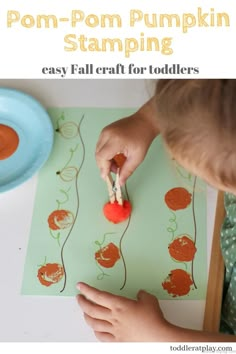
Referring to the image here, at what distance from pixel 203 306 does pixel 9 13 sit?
0.49 m

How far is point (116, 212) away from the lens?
644 mm

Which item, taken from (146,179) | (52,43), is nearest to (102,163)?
(146,179)

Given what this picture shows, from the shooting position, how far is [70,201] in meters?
0.67

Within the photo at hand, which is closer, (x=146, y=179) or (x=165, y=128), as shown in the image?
(x=165, y=128)

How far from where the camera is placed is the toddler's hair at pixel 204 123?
45 centimetres

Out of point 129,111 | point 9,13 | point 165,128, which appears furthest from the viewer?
point 129,111

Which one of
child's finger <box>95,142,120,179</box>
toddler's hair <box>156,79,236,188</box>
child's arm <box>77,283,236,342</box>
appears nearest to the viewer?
toddler's hair <box>156,79,236,188</box>

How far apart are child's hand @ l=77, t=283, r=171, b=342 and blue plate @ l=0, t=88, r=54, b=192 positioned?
0.70 feet

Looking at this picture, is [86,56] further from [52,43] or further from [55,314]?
[55,314]

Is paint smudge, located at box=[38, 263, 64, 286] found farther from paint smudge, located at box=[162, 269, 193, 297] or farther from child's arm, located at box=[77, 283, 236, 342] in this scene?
paint smudge, located at box=[162, 269, 193, 297]

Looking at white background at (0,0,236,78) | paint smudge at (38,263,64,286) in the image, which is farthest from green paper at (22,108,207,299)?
white background at (0,0,236,78)

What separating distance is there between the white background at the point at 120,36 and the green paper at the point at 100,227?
12 cm

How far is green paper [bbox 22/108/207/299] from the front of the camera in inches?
23.7

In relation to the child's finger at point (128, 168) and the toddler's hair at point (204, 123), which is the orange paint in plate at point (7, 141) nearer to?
the child's finger at point (128, 168)
